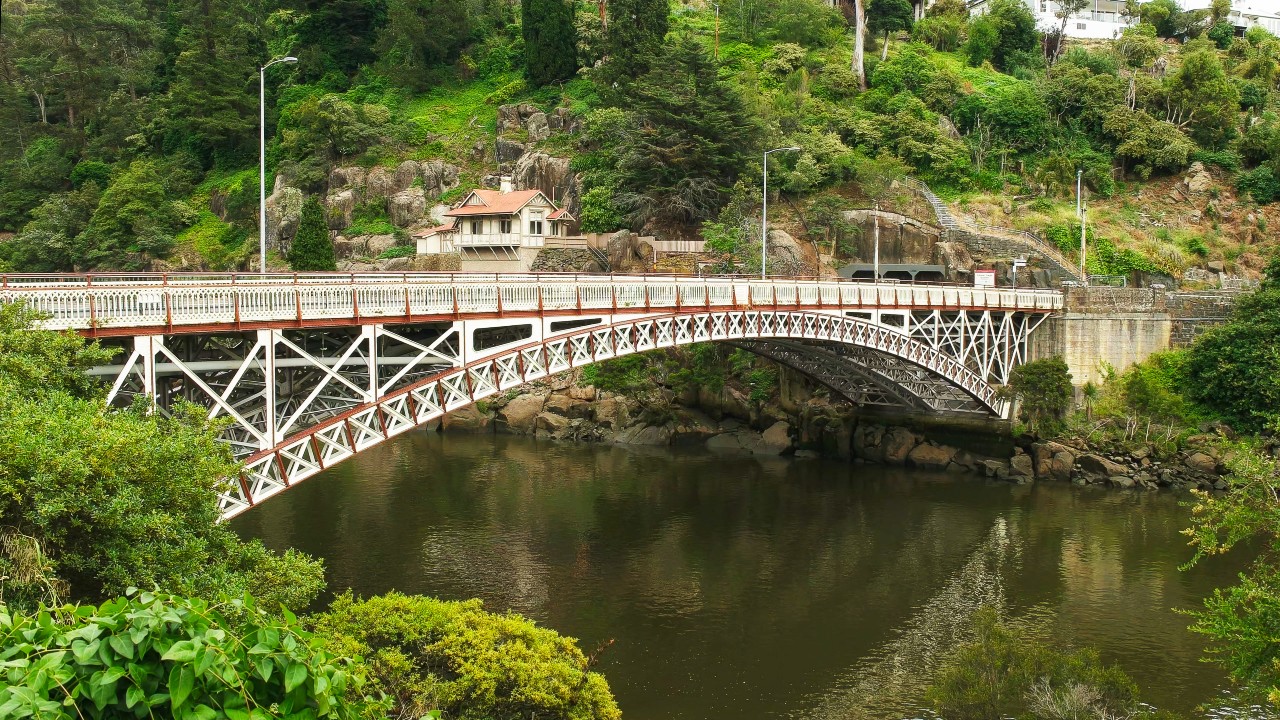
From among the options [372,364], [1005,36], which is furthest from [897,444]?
[1005,36]

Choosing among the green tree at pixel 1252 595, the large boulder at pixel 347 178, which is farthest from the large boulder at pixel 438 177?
the green tree at pixel 1252 595

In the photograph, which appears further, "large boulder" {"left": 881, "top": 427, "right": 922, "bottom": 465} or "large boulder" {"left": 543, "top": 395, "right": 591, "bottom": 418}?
"large boulder" {"left": 543, "top": 395, "right": 591, "bottom": 418}

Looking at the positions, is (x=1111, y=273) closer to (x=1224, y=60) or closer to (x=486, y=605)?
(x=1224, y=60)

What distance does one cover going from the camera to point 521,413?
62.7 metres

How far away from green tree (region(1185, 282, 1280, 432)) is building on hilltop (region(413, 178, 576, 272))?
1493 inches

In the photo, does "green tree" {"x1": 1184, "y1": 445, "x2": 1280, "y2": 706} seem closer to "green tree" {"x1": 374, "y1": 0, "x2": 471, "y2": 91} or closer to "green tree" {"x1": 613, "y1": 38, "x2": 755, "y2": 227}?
"green tree" {"x1": 613, "y1": 38, "x2": 755, "y2": 227}

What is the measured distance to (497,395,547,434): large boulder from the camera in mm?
62425

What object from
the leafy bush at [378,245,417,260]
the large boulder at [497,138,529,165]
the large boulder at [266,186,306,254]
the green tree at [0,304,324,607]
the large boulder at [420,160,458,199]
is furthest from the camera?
the large boulder at [497,138,529,165]

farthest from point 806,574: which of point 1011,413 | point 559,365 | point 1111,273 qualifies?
point 1111,273

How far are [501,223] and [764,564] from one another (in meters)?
38.8

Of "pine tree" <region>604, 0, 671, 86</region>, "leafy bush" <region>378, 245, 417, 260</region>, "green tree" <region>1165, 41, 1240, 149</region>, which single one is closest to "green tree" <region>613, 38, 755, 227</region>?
"pine tree" <region>604, 0, 671, 86</region>

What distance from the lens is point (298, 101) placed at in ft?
297

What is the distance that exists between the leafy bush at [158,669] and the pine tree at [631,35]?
73304mm

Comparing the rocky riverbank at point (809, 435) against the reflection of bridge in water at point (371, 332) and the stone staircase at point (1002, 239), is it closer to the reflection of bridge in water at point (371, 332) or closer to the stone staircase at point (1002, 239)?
the reflection of bridge in water at point (371, 332)
